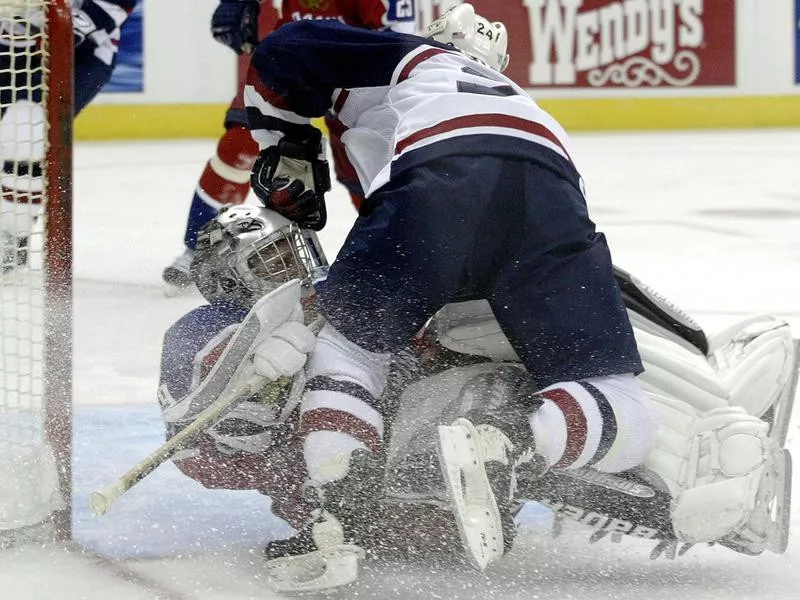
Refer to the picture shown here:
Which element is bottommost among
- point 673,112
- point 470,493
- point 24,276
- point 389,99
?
point 673,112

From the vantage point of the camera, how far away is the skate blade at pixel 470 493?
4.77ft

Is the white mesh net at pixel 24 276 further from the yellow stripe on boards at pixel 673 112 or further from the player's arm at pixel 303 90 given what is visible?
the yellow stripe on boards at pixel 673 112

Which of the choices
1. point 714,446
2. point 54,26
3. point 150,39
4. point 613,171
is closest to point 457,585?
point 714,446

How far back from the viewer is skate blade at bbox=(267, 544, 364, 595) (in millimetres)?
1508

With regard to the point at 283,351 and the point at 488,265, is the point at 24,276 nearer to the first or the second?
the point at 283,351

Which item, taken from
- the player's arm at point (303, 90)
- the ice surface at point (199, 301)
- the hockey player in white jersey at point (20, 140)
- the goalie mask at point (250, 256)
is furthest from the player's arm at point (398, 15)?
the goalie mask at point (250, 256)

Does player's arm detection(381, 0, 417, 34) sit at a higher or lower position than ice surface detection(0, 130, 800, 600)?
higher

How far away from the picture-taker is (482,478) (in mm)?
1471

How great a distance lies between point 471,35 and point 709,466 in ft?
2.24

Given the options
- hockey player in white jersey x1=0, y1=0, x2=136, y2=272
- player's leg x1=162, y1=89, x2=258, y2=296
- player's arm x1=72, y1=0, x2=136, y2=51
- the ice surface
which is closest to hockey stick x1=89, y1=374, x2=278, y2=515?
the ice surface

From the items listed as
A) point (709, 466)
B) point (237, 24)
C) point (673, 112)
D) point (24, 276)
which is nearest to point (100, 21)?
point (237, 24)

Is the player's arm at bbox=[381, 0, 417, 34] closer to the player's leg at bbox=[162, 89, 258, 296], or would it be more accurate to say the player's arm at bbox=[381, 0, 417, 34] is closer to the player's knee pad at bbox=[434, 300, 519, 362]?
the player's leg at bbox=[162, 89, 258, 296]

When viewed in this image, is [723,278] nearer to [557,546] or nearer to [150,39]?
[557,546]

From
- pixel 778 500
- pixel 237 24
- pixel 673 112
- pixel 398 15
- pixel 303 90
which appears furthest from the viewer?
pixel 673 112
